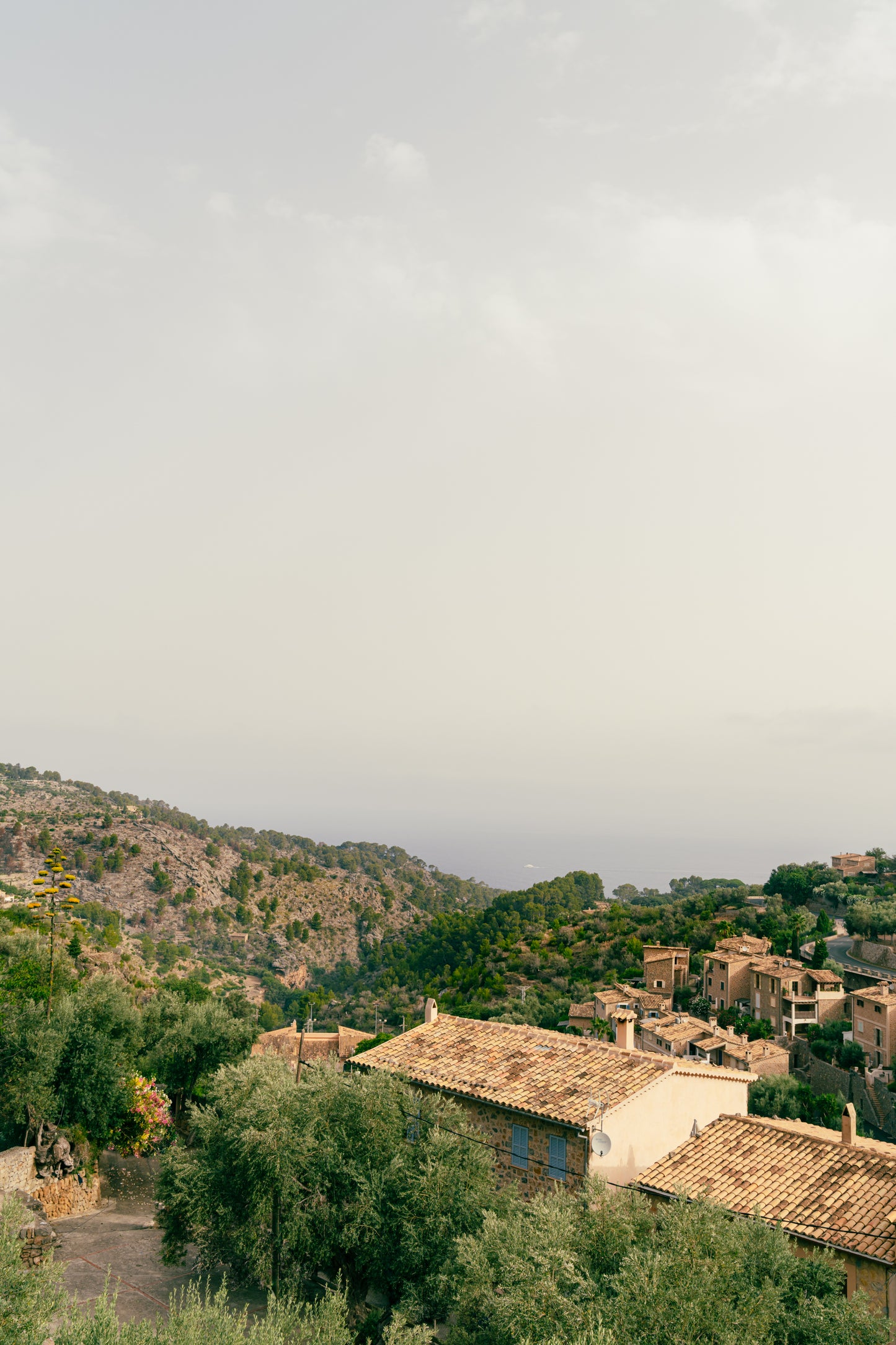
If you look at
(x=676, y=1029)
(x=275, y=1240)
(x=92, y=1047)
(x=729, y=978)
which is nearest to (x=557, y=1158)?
(x=275, y=1240)

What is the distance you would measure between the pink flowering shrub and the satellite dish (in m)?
17.6

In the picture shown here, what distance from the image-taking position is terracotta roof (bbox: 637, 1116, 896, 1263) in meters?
14.9

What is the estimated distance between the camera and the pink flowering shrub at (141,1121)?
1121 inches

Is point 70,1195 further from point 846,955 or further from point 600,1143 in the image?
point 846,955

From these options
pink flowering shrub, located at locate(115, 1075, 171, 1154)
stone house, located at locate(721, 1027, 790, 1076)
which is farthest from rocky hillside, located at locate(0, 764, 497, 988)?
stone house, located at locate(721, 1027, 790, 1076)

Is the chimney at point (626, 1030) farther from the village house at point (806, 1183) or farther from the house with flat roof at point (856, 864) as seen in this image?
the house with flat roof at point (856, 864)

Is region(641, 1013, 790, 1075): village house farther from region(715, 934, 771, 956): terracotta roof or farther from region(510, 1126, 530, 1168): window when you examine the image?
region(510, 1126, 530, 1168): window

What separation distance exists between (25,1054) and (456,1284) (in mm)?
17397

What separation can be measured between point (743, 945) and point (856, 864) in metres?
41.1

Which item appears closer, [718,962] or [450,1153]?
[450,1153]

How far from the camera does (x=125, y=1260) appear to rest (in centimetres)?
2086

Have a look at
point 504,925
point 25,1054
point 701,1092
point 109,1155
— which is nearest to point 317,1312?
point 701,1092

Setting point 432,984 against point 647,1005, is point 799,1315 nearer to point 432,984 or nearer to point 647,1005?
point 647,1005

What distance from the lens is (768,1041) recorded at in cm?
5241
